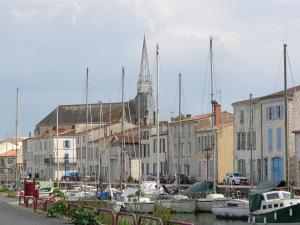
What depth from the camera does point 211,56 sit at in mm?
64688

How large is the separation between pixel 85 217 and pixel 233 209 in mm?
25610

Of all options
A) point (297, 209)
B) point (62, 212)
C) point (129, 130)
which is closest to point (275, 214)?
point (297, 209)

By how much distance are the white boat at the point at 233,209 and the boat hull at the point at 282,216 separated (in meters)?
9.25

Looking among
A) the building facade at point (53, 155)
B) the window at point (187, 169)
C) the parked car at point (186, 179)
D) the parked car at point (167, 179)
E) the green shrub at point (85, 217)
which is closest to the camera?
the green shrub at point (85, 217)

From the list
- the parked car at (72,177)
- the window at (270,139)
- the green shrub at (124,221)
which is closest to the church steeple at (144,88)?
the parked car at (72,177)

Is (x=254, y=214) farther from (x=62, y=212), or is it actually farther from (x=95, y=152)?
(x=95, y=152)

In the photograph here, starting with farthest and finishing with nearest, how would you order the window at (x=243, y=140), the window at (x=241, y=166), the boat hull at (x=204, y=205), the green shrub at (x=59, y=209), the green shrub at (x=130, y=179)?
1. the green shrub at (x=130, y=179)
2. the window at (x=243, y=140)
3. the window at (x=241, y=166)
4. the boat hull at (x=204, y=205)
5. the green shrub at (x=59, y=209)

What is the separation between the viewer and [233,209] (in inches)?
2094

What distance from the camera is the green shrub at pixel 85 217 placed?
28594 millimetres

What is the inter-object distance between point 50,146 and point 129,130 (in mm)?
26026

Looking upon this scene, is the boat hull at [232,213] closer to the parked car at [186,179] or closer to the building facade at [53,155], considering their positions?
the parked car at [186,179]

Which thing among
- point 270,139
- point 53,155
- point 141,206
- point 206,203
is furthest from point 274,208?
point 53,155

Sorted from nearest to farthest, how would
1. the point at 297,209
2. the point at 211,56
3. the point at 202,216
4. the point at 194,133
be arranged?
the point at 297,209, the point at 202,216, the point at 211,56, the point at 194,133

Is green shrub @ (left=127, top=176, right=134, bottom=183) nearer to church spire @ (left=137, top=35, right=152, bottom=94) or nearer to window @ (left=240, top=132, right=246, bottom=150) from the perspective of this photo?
window @ (left=240, top=132, right=246, bottom=150)
